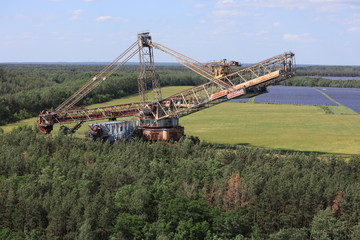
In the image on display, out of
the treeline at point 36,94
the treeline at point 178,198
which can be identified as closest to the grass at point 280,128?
the treeline at point 178,198

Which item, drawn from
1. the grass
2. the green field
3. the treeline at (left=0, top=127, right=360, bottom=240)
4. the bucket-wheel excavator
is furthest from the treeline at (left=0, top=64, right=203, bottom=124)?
the treeline at (left=0, top=127, right=360, bottom=240)

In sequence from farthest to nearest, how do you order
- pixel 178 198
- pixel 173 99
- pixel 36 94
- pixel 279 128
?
pixel 36 94 < pixel 279 128 < pixel 173 99 < pixel 178 198

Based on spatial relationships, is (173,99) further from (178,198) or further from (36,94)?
(36,94)

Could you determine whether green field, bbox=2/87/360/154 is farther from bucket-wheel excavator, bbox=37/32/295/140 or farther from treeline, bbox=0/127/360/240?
treeline, bbox=0/127/360/240

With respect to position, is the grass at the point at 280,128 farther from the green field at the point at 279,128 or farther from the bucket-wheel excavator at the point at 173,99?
the bucket-wheel excavator at the point at 173,99

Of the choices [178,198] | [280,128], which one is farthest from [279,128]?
[178,198]

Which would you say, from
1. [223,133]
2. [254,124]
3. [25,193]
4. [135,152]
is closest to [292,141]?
[223,133]
